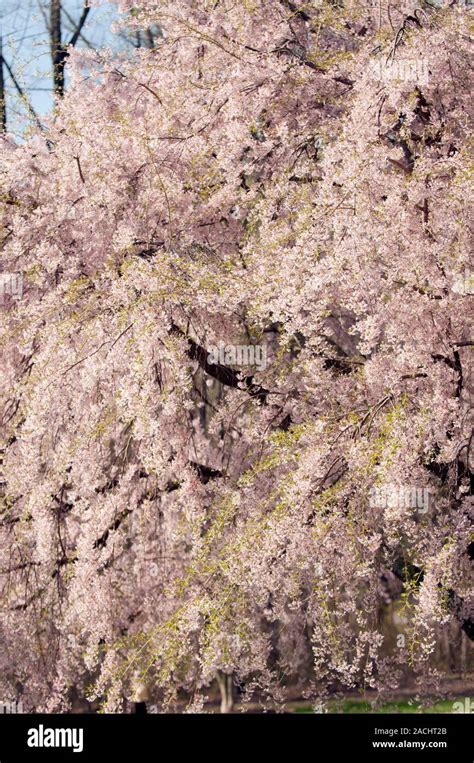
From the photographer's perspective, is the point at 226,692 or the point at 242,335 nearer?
the point at 242,335

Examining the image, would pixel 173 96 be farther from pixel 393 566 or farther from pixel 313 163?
pixel 393 566

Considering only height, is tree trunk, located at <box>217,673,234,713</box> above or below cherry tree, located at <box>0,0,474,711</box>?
below

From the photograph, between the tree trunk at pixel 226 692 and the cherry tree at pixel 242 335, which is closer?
the cherry tree at pixel 242 335

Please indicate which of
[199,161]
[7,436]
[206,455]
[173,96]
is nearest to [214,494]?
[206,455]

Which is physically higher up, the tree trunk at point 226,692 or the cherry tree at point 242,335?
the cherry tree at point 242,335

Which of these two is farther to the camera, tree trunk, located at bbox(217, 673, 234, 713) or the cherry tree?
tree trunk, located at bbox(217, 673, 234, 713)

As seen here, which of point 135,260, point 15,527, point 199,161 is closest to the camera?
point 135,260

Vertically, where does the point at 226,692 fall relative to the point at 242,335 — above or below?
below

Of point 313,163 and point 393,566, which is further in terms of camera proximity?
point 393,566
